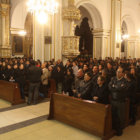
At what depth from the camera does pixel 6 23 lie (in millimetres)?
18750

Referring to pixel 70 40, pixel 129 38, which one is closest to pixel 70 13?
pixel 70 40

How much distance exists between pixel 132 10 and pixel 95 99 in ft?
65.4

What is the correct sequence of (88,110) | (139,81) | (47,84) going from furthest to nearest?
(47,84) < (139,81) < (88,110)

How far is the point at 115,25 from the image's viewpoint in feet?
64.6

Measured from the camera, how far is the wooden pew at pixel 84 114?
507cm

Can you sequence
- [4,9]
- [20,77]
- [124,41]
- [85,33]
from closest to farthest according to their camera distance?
[20,77]
[4,9]
[85,33]
[124,41]

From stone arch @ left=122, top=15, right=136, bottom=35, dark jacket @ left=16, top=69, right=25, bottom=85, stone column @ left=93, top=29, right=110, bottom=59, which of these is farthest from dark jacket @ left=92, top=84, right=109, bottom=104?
stone arch @ left=122, top=15, right=136, bottom=35

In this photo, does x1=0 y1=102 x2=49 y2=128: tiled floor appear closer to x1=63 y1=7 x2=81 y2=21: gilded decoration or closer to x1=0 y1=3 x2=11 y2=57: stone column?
x1=63 y1=7 x2=81 y2=21: gilded decoration

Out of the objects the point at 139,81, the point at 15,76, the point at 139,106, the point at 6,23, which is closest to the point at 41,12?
the point at 15,76

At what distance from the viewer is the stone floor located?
5191 millimetres

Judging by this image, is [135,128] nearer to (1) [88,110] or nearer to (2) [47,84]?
(1) [88,110]

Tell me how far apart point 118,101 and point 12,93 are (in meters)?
4.69

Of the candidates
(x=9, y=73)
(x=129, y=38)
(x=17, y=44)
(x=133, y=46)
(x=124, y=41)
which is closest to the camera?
(x=9, y=73)

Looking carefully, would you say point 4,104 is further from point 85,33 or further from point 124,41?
point 124,41
